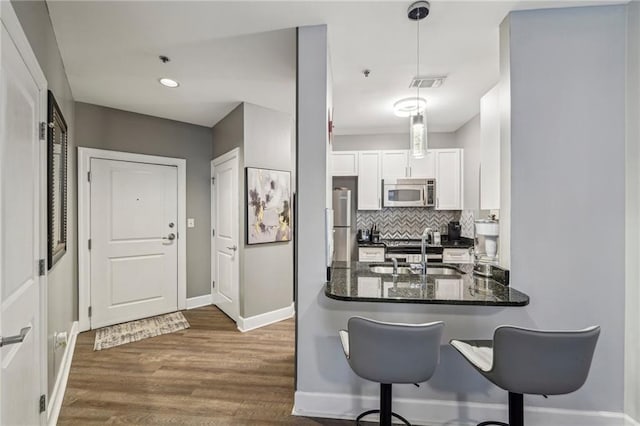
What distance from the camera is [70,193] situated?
3.14 metres

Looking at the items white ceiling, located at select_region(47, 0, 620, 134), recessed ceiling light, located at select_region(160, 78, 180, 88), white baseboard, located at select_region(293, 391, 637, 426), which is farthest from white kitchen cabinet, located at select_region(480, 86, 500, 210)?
recessed ceiling light, located at select_region(160, 78, 180, 88)

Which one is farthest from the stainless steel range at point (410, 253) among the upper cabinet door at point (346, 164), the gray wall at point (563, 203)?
the gray wall at point (563, 203)

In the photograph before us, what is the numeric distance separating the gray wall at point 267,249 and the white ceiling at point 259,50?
0.78ft

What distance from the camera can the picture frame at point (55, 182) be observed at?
190 centimetres

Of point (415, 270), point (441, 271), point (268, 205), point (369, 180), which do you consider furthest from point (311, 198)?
point (369, 180)

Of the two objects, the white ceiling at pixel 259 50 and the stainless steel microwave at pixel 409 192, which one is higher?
the white ceiling at pixel 259 50

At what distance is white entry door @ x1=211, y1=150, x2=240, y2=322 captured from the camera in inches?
147

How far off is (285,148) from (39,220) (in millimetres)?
2589

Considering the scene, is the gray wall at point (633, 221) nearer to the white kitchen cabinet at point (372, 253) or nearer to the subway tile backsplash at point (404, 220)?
the white kitchen cabinet at point (372, 253)

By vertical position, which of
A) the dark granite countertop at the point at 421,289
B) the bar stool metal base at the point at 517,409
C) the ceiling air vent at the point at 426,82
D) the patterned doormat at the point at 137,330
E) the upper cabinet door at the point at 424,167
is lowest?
the patterned doormat at the point at 137,330

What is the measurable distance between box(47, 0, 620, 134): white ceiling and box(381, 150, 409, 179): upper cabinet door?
2.89 feet

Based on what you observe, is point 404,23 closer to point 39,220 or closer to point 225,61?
point 225,61

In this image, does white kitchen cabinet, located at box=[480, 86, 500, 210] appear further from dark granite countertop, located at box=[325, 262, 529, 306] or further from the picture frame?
the picture frame

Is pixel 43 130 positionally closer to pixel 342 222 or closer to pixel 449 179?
pixel 342 222
